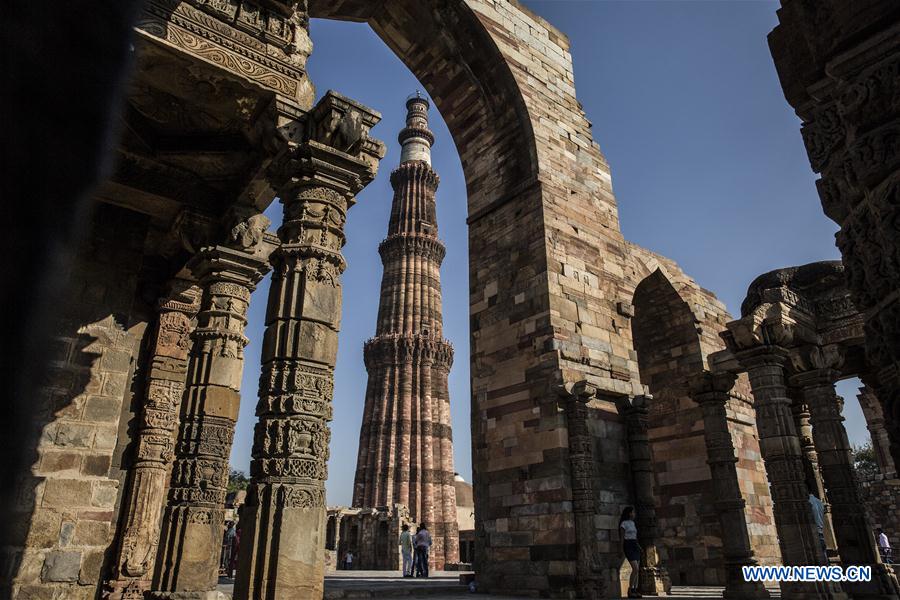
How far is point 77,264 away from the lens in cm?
583

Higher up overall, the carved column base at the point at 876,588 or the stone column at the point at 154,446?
the stone column at the point at 154,446

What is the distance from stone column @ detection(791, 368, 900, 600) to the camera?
6871mm

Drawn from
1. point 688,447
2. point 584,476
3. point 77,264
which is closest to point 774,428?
point 584,476

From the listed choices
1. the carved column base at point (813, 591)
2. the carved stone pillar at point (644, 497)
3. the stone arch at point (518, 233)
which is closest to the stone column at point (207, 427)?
the stone arch at point (518, 233)

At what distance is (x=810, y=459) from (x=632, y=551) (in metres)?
4.36

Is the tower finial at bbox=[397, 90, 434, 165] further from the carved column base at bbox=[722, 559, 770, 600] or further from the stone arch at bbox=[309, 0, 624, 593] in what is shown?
the carved column base at bbox=[722, 559, 770, 600]

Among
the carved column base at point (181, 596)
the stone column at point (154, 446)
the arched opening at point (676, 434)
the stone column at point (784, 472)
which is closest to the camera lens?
the carved column base at point (181, 596)

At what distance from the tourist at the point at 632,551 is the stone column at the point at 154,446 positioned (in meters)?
5.81

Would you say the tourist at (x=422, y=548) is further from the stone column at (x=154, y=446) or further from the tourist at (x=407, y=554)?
the stone column at (x=154, y=446)

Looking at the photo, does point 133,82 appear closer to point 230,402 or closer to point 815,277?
point 230,402

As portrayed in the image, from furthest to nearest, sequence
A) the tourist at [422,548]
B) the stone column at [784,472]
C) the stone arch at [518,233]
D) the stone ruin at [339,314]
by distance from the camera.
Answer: the tourist at [422,548] < the stone arch at [518,233] < the stone column at [784,472] < the stone ruin at [339,314]

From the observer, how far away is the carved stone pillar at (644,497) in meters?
7.73

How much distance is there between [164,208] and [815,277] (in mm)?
9675

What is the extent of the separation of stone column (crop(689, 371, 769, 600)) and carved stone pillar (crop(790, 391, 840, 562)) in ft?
4.05
